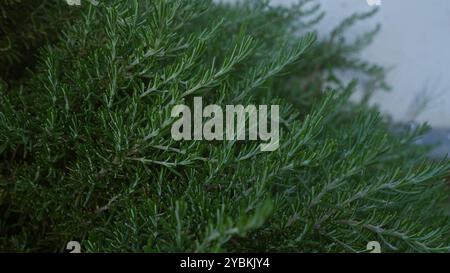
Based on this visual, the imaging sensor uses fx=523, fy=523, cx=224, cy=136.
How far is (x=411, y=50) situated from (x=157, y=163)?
701mm

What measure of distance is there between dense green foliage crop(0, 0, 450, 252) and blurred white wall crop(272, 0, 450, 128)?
0.38m

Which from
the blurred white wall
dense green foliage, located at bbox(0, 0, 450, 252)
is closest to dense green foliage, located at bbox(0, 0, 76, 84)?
dense green foliage, located at bbox(0, 0, 450, 252)

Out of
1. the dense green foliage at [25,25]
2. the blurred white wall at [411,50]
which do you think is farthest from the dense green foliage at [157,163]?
the blurred white wall at [411,50]

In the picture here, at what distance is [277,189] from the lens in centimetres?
59

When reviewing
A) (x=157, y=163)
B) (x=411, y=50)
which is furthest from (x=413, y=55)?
(x=157, y=163)

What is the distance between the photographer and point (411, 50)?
1.02 m

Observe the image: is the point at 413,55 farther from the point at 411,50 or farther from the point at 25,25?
the point at 25,25

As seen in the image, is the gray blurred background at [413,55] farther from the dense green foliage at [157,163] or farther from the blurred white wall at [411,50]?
the dense green foliage at [157,163]

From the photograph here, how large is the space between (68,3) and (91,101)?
135 millimetres

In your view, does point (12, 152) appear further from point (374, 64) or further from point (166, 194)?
point (374, 64)

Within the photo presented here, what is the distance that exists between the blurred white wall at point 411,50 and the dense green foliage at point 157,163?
0.38 m

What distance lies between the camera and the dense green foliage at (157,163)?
0.47 meters

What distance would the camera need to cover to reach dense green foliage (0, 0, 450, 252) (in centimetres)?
47

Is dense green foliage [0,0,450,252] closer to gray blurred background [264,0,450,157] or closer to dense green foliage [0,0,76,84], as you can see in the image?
dense green foliage [0,0,76,84]
